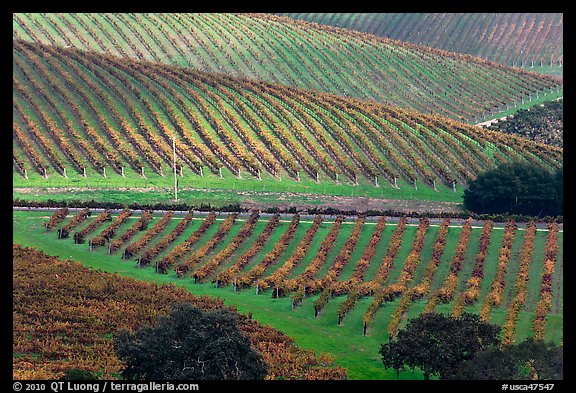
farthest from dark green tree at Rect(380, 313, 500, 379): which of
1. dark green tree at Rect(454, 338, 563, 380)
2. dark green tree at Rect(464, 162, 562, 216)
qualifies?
dark green tree at Rect(464, 162, 562, 216)

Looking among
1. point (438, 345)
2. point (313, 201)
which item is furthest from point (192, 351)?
point (313, 201)

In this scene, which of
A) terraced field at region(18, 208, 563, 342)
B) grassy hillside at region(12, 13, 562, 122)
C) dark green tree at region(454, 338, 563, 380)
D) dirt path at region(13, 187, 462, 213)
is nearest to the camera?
dark green tree at region(454, 338, 563, 380)

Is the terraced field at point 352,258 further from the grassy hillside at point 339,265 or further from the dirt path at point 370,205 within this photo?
the dirt path at point 370,205

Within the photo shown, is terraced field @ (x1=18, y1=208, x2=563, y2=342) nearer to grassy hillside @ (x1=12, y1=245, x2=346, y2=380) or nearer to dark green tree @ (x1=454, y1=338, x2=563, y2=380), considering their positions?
grassy hillside @ (x1=12, y1=245, x2=346, y2=380)

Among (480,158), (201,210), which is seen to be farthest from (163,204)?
(480,158)

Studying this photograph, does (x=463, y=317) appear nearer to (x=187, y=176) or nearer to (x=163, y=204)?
(x=163, y=204)

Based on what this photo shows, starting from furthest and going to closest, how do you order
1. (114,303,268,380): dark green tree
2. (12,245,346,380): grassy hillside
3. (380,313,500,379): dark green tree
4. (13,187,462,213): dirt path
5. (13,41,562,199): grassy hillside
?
(13,41,562,199): grassy hillside → (13,187,462,213): dirt path → (12,245,346,380): grassy hillside → (380,313,500,379): dark green tree → (114,303,268,380): dark green tree

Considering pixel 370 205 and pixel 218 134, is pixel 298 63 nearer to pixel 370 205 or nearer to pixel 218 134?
pixel 218 134
